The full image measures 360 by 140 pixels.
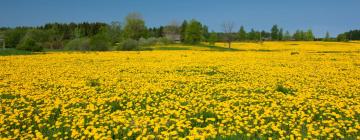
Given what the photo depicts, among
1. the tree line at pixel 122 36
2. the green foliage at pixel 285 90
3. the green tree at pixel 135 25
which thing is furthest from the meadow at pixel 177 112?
the green tree at pixel 135 25

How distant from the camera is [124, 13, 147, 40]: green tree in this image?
10988 centimetres

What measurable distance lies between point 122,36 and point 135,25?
11944mm

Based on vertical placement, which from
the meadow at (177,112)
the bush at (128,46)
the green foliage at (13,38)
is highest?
the green foliage at (13,38)

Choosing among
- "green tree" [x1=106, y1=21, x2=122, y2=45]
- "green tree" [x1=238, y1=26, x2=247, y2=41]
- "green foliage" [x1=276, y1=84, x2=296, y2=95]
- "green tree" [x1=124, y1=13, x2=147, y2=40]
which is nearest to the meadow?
"green foliage" [x1=276, y1=84, x2=296, y2=95]

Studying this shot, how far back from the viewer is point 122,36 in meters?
101

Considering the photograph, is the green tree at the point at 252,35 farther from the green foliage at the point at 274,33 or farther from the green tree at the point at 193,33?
the green tree at the point at 193,33

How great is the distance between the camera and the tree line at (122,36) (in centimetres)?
5994

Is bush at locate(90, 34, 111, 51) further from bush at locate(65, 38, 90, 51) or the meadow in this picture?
the meadow

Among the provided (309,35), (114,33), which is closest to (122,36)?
(114,33)

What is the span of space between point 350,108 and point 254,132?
3406 millimetres

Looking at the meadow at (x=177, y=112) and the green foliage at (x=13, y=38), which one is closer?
the meadow at (x=177, y=112)

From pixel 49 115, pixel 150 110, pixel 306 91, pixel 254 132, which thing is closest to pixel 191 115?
pixel 150 110

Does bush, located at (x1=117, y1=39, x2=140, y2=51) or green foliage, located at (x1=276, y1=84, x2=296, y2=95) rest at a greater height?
bush, located at (x1=117, y1=39, x2=140, y2=51)

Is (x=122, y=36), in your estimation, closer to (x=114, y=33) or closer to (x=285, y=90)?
(x=114, y=33)
